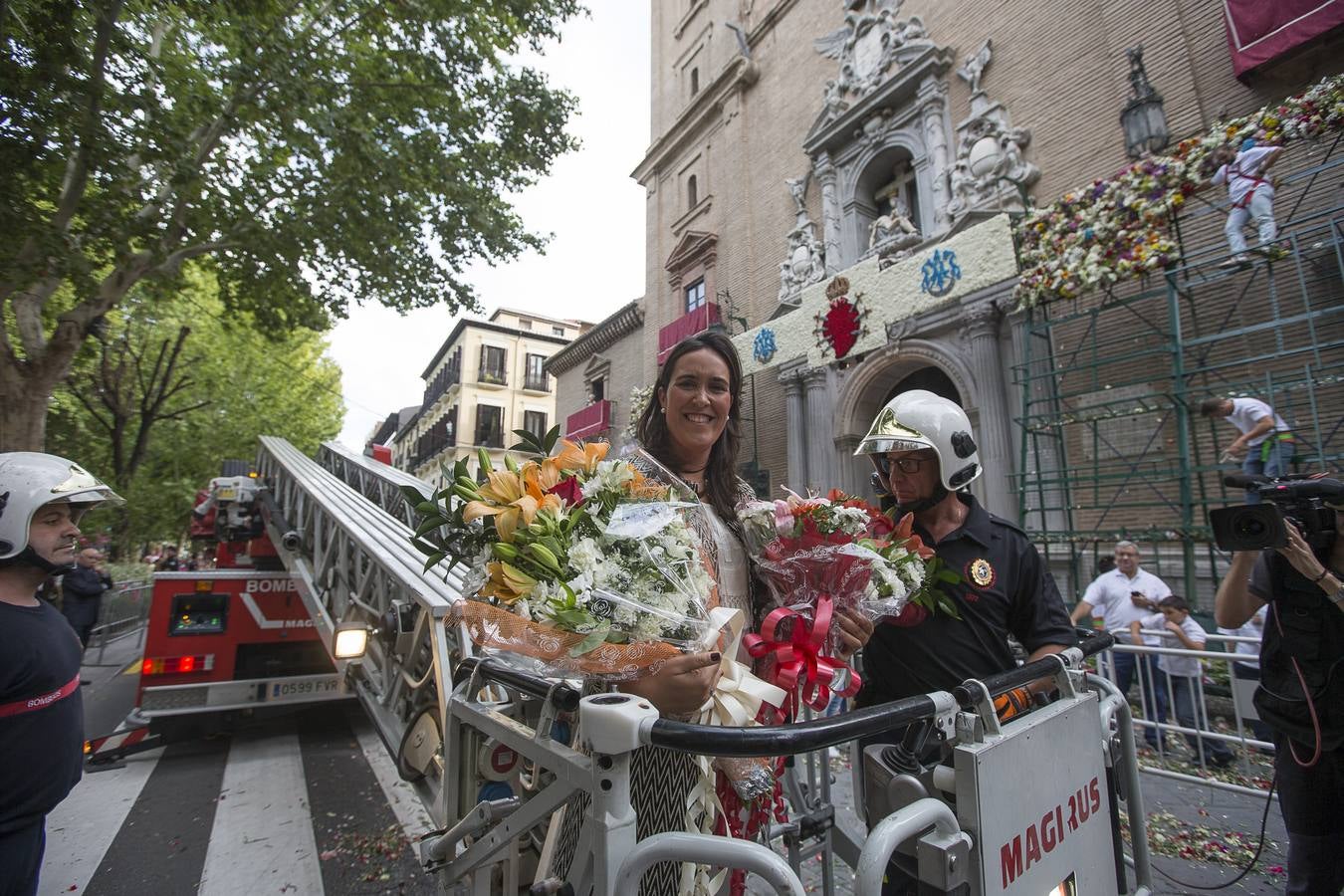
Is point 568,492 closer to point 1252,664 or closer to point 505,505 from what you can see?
point 505,505

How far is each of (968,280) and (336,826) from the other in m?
9.95

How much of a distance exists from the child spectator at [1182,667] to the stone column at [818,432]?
23.0 ft

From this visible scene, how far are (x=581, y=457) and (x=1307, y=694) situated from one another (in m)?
2.94

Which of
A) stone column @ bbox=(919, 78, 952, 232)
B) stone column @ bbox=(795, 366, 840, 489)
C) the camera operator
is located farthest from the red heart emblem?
the camera operator

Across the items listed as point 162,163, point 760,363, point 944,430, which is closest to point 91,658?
point 162,163

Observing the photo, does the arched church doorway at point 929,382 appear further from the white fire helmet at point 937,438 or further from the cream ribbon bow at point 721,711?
the cream ribbon bow at point 721,711

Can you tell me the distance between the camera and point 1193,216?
7.81 meters

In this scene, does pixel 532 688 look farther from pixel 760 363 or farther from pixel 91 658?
pixel 91 658

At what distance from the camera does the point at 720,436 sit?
2012 mm

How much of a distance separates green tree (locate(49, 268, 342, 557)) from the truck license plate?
13.9m

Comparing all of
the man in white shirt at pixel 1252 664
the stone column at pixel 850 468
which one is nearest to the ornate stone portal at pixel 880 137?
the stone column at pixel 850 468

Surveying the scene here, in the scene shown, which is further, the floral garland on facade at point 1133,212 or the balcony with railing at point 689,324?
the balcony with railing at point 689,324

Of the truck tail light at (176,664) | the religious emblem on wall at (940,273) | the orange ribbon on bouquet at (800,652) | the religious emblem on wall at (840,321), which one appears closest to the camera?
the orange ribbon on bouquet at (800,652)

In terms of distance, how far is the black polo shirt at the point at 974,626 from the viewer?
2078mm
